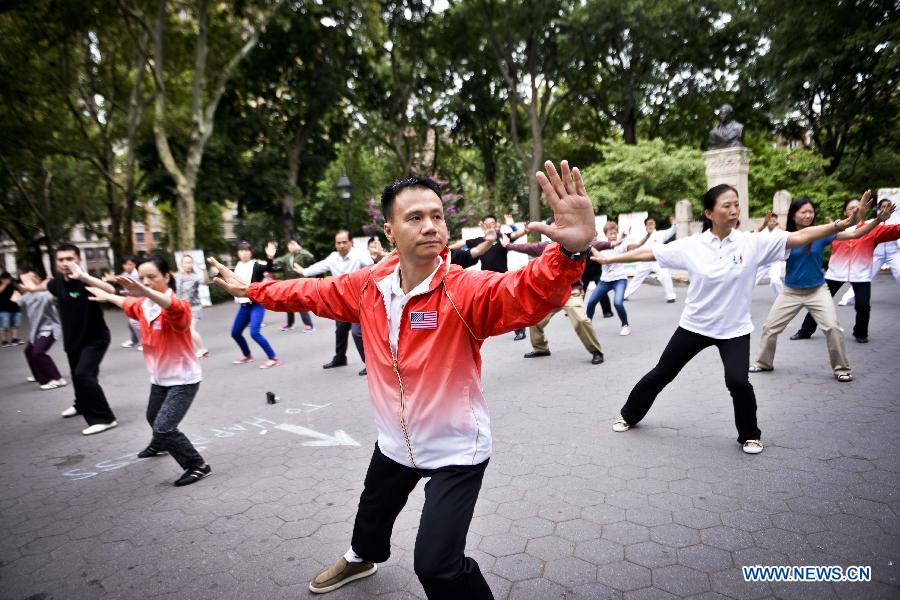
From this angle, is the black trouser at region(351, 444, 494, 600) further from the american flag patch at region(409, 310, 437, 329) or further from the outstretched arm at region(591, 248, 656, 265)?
the outstretched arm at region(591, 248, 656, 265)

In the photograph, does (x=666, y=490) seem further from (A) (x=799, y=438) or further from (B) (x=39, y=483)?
(B) (x=39, y=483)

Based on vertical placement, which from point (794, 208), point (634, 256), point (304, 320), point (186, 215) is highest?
point (186, 215)

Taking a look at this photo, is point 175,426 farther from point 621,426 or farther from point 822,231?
point 822,231

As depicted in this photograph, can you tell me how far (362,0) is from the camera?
19484mm

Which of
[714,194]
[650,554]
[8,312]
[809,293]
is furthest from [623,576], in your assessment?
[8,312]

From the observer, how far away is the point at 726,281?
4121mm

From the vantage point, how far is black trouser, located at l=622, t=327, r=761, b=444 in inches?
161

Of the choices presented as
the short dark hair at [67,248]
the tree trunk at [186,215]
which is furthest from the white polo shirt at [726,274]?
the tree trunk at [186,215]

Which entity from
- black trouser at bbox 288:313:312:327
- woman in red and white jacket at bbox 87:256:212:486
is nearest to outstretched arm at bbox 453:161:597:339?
woman in red and white jacket at bbox 87:256:212:486

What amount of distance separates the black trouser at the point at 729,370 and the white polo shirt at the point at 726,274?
0.25 feet

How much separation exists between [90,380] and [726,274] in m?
6.36

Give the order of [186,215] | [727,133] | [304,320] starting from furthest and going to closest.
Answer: [186,215] → [727,133] → [304,320]

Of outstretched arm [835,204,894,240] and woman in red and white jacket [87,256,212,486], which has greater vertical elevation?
outstretched arm [835,204,894,240]

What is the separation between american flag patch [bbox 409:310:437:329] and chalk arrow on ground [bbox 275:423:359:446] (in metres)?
3.07
